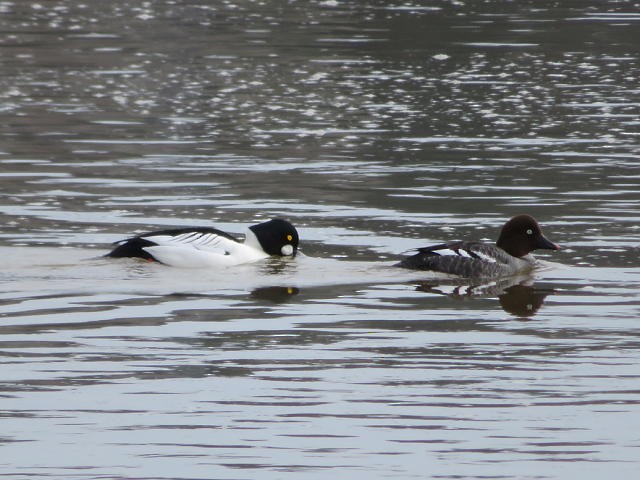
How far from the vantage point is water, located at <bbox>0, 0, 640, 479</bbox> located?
348 inches

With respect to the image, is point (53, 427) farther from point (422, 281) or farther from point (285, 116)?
point (285, 116)

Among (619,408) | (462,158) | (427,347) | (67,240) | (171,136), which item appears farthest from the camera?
(171,136)

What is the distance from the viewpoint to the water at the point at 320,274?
29.0ft

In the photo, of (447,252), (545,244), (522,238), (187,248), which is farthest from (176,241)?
(545,244)

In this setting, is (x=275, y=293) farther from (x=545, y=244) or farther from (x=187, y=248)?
(x=545, y=244)

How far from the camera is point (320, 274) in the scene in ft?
47.3

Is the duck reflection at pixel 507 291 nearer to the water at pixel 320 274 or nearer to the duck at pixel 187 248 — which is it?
the water at pixel 320 274

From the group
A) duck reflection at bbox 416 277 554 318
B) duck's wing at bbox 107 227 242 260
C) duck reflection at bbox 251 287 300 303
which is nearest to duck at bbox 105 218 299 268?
duck's wing at bbox 107 227 242 260

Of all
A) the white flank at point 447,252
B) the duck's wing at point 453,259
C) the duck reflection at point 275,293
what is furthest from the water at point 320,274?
the white flank at point 447,252

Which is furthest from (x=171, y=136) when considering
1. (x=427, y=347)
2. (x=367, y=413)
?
(x=367, y=413)

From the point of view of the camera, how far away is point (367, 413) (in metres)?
9.30

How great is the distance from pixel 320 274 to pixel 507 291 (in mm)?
1627

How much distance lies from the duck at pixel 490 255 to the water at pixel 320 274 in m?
0.19

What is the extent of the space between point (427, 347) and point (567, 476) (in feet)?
10.1
